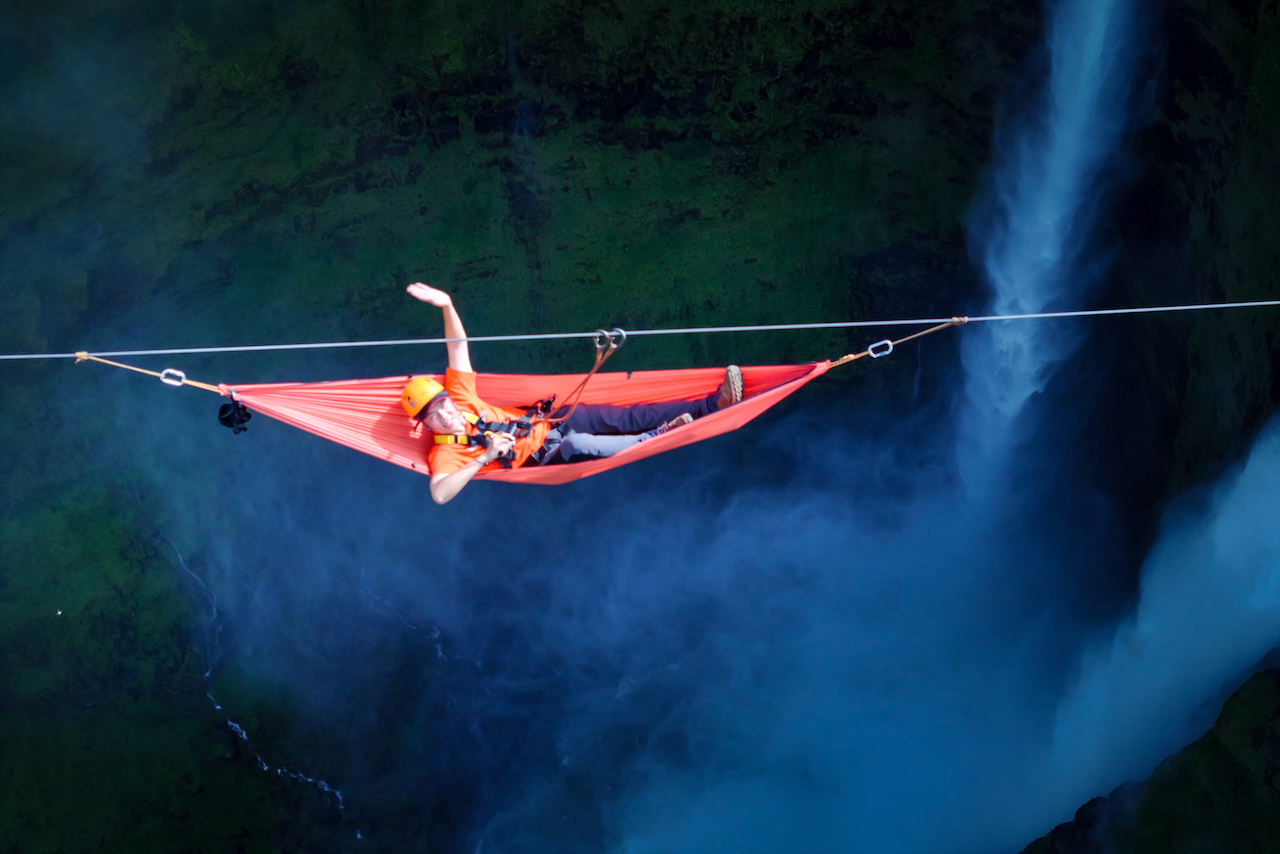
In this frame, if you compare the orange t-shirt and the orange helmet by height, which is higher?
the orange helmet

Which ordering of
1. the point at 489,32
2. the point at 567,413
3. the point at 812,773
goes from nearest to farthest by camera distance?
the point at 567,413, the point at 489,32, the point at 812,773

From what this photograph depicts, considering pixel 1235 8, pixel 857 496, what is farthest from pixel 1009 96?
pixel 857 496

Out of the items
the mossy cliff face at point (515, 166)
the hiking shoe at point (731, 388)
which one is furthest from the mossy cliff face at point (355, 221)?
the hiking shoe at point (731, 388)

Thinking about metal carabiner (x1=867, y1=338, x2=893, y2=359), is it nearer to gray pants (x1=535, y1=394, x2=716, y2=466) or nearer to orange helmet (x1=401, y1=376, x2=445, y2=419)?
gray pants (x1=535, y1=394, x2=716, y2=466)

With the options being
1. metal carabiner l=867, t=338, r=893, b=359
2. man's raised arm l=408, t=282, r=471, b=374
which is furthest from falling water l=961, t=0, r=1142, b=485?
man's raised arm l=408, t=282, r=471, b=374

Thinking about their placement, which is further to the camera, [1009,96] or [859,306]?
[859,306]

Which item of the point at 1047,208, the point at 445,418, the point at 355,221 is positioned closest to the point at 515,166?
the point at 355,221

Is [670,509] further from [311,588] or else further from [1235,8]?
[1235,8]
